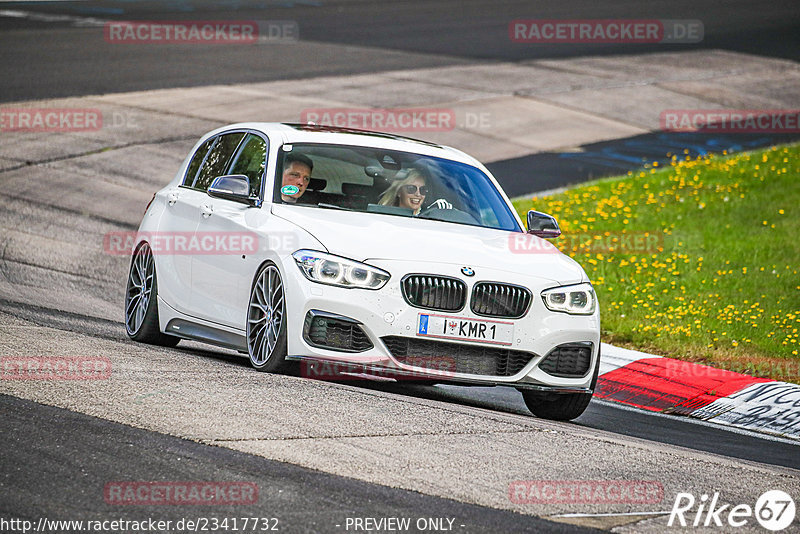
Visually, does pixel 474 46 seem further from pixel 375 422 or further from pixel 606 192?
pixel 375 422

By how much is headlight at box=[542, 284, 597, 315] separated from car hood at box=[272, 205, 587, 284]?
0.07 meters

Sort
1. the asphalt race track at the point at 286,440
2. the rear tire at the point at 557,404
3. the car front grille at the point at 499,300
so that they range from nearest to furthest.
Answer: the asphalt race track at the point at 286,440
the car front grille at the point at 499,300
the rear tire at the point at 557,404

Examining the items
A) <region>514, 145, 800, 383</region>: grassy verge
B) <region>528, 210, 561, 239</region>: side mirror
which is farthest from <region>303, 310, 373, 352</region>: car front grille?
<region>514, 145, 800, 383</region>: grassy verge

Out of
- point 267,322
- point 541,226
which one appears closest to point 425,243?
point 267,322

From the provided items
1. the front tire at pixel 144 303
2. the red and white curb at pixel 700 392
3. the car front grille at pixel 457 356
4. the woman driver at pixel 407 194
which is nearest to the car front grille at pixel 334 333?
the car front grille at pixel 457 356

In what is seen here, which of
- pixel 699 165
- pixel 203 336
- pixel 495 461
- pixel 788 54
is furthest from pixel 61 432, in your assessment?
pixel 788 54

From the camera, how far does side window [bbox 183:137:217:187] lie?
10427mm

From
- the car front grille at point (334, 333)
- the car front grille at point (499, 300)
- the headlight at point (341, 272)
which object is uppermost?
the headlight at point (341, 272)

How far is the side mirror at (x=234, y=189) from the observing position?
888cm

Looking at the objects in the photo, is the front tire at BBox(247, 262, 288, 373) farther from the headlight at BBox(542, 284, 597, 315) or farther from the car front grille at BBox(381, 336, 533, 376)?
the headlight at BBox(542, 284, 597, 315)

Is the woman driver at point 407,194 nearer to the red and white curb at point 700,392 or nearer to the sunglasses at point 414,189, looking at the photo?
the sunglasses at point 414,189

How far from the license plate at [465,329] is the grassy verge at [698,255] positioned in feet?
11.9

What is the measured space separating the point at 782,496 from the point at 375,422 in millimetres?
2108

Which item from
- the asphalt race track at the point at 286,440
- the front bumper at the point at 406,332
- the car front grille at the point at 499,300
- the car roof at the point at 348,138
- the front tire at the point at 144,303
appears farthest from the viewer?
the front tire at the point at 144,303
